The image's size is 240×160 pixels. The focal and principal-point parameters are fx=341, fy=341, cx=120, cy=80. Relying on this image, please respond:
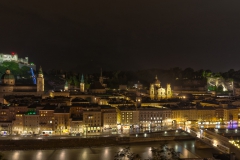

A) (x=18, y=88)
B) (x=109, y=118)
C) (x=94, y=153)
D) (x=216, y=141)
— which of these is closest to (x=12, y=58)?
(x=18, y=88)

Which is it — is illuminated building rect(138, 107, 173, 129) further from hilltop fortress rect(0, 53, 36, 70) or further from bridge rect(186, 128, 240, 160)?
hilltop fortress rect(0, 53, 36, 70)

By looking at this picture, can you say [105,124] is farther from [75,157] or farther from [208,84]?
[208,84]

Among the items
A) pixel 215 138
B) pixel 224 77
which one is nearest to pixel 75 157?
pixel 215 138

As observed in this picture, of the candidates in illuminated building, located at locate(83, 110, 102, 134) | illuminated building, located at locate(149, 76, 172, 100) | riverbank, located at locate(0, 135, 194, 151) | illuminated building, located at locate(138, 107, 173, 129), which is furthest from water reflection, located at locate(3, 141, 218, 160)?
illuminated building, located at locate(149, 76, 172, 100)

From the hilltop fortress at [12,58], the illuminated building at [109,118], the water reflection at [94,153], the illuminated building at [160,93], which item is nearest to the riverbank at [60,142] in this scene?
the water reflection at [94,153]

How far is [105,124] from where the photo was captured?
1641 cm

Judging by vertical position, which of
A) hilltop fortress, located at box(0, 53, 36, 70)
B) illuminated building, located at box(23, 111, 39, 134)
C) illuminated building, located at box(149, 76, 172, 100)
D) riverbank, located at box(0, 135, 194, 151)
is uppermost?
hilltop fortress, located at box(0, 53, 36, 70)

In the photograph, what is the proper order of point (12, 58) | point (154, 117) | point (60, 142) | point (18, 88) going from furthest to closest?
point (12, 58)
point (18, 88)
point (154, 117)
point (60, 142)

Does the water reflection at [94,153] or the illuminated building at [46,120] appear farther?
the illuminated building at [46,120]

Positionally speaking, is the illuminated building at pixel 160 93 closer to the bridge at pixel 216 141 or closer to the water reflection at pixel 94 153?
the bridge at pixel 216 141

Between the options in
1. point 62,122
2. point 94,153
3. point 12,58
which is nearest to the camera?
point 94,153

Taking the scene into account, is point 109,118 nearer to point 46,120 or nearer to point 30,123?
point 46,120

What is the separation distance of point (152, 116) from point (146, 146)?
428 centimetres

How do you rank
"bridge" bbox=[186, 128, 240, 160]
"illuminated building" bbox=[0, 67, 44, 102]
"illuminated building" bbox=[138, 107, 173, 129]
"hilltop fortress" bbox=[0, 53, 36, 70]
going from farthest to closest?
"hilltop fortress" bbox=[0, 53, 36, 70] → "illuminated building" bbox=[0, 67, 44, 102] → "illuminated building" bbox=[138, 107, 173, 129] → "bridge" bbox=[186, 128, 240, 160]
